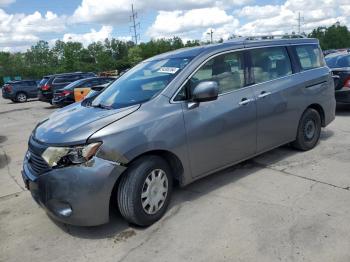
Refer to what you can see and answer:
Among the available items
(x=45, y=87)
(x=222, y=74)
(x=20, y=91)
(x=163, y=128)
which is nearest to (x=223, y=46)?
(x=222, y=74)

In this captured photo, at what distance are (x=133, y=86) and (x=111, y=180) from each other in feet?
4.92

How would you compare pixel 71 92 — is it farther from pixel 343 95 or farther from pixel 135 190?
pixel 135 190

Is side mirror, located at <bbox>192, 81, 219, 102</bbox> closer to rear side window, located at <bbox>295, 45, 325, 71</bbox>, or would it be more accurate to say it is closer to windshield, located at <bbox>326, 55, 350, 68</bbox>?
rear side window, located at <bbox>295, 45, 325, 71</bbox>

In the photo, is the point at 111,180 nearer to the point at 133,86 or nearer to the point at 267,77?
the point at 133,86

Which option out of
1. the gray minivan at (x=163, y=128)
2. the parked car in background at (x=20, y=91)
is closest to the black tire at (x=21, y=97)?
the parked car in background at (x=20, y=91)

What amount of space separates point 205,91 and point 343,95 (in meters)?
6.14

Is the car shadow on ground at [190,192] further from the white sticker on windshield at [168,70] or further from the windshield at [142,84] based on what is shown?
the white sticker on windshield at [168,70]

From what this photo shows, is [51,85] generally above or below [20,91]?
above

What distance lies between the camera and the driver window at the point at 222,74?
452 centimetres

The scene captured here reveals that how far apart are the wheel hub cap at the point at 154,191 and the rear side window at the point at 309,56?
3.21 meters

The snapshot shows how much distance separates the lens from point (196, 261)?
135 inches

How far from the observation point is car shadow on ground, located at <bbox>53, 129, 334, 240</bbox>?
4.07 m

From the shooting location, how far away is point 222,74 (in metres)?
4.91

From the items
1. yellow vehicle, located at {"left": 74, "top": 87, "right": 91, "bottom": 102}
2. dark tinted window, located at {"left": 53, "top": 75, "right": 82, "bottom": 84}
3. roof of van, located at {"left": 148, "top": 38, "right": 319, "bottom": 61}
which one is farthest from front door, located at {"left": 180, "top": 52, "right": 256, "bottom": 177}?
dark tinted window, located at {"left": 53, "top": 75, "right": 82, "bottom": 84}
